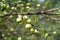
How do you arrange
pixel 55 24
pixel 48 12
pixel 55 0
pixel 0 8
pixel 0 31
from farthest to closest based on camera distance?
pixel 55 0, pixel 55 24, pixel 0 31, pixel 0 8, pixel 48 12

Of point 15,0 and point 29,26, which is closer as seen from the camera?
point 29,26

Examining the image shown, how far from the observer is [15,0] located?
89.1 inches

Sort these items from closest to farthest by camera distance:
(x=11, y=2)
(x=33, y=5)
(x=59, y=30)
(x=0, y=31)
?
(x=33, y=5) → (x=11, y=2) → (x=0, y=31) → (x=59, y=30)

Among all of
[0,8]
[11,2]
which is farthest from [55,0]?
[0,8]

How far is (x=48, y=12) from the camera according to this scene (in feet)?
3.43

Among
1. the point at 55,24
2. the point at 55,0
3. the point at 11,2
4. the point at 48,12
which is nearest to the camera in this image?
the point at 48,12

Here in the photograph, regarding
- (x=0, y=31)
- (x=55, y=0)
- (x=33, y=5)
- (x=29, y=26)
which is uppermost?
(x=29, y=26)

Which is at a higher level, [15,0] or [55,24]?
[15,0]

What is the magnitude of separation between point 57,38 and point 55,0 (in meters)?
5.95

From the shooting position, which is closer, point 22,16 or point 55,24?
point 22,16

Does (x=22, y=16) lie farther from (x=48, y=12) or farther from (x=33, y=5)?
(x=33, y=5)

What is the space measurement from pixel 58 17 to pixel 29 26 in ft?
0.60

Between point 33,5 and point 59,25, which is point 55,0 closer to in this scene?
point 59,25

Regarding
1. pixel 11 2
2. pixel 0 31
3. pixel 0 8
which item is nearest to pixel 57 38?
pixel 0 31
